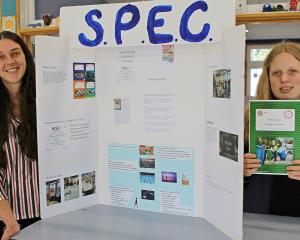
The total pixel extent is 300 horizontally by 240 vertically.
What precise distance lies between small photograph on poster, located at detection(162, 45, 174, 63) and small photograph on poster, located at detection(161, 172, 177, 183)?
0.51 metres

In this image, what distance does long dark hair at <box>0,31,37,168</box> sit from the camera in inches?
69.1

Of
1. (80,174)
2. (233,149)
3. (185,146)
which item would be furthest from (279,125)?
(80,174)

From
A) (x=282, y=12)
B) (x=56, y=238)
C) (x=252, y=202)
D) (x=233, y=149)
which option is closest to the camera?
(x=233, y=149)

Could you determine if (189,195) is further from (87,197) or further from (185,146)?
(87,197)

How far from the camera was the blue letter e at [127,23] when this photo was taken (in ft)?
5.52

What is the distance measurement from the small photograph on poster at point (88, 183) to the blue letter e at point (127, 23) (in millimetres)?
672

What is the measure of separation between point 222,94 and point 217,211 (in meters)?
0.49

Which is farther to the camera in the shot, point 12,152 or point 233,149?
point 12,152

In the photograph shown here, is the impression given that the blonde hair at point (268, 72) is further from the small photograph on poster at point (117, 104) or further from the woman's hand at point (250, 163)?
the small photograph on poster at point (117, 104)

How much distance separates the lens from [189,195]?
1760mm

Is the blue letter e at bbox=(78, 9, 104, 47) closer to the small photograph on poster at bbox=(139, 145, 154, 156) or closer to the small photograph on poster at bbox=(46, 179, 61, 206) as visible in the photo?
the small photograph on poster at bbox=(139, 145, 154, 156)

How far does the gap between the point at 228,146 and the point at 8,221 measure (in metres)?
0.99

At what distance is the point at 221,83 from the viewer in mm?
1519

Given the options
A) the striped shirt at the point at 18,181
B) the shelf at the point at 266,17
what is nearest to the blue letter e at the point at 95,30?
the striped shirt at the point at 18,181
